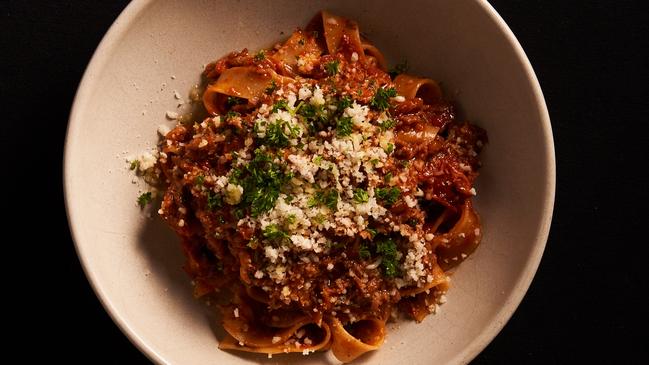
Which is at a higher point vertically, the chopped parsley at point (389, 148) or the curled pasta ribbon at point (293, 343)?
the chopped parsley at point (389, 148)

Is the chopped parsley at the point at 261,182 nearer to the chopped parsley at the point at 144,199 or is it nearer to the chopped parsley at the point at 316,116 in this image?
the chopped parsley at the point at 316,116

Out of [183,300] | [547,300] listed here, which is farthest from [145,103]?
[547,300]

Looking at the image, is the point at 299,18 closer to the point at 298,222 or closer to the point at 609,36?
→ the point at 298,222

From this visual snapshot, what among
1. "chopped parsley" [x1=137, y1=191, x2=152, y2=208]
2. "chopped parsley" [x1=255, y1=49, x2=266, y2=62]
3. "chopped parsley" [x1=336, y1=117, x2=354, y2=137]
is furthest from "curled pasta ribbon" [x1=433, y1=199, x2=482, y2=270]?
"chopped parsley" [x1=137, y1=191, x2=152, y2=208]

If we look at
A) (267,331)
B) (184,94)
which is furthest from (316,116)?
(267,331)

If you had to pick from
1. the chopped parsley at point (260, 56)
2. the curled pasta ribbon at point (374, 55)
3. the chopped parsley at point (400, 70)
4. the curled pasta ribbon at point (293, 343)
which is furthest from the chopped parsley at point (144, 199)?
the chopped parsley at point (400, 70)

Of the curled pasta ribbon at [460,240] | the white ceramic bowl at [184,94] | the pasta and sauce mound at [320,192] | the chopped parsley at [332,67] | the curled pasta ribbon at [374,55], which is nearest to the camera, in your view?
the pasta and sauce mound at [320,192]

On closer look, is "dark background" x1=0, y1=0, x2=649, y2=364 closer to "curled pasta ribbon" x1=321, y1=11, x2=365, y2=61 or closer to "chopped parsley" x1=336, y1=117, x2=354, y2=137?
"curled pasta ribbon" x1=321, y1=11, x2=365, y2=61

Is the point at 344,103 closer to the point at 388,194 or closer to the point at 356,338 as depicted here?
the point at 388,194
